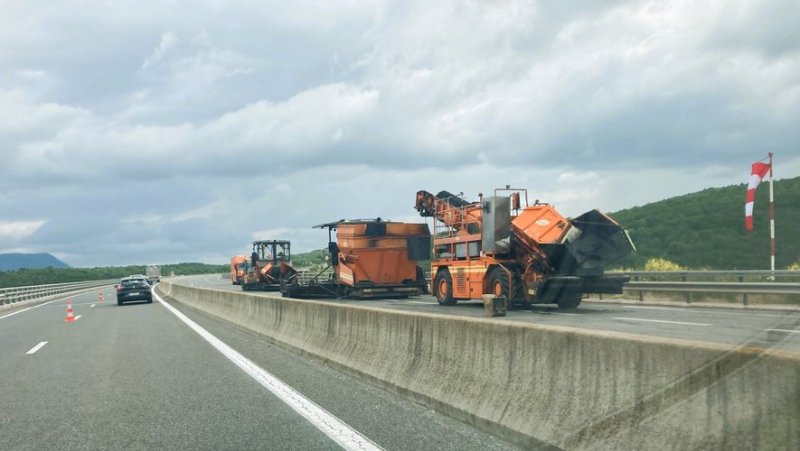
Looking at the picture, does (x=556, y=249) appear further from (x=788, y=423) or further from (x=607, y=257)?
(x=788, y=423)

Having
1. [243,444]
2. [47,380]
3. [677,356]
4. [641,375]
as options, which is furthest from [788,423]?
[47,380]

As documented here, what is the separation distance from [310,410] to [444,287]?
1761 centimetres

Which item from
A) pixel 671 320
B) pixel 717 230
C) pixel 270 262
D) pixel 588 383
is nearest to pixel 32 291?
pixel 270 262

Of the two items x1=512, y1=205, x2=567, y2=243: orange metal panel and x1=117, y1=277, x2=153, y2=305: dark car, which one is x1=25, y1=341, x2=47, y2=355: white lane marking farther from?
x1=117, y1=277, x2=153, y2=305: dark car

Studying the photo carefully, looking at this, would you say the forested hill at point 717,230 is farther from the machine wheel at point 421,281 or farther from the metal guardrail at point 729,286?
the machine wheel at point 421,281

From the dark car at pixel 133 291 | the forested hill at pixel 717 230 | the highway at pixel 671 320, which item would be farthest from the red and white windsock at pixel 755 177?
the dark car at pixel 133 291

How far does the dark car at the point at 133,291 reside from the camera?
35000 mm

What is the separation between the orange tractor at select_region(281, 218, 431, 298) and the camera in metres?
28.8

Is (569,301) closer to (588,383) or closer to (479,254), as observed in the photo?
(479,254)

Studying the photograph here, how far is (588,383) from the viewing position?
5156 millimetres

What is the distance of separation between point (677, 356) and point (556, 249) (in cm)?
1636

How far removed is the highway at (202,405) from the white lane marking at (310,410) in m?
0.01

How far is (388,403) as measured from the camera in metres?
7.95

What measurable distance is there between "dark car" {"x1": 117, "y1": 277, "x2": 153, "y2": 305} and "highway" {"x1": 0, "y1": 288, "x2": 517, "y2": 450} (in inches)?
846
